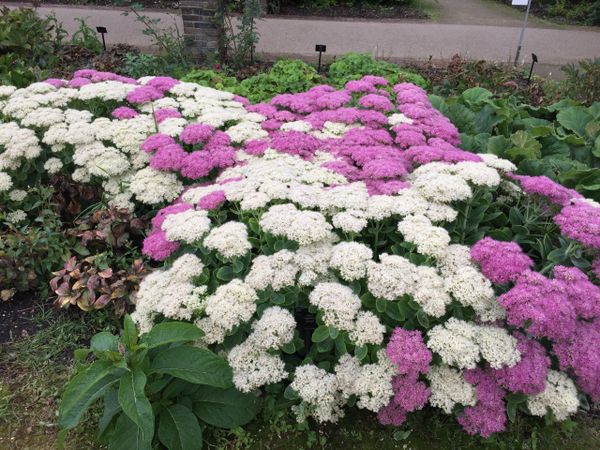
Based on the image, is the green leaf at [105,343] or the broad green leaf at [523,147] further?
the broad green leaf at [523,147]

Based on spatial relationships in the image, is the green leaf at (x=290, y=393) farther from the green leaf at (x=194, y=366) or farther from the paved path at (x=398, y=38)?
the paved path at (x=398, y=38)

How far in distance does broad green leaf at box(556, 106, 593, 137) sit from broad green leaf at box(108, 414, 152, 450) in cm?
446

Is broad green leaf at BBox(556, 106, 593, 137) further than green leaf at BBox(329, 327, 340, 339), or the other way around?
broad green leaf at BBox(556, 106, 593, 137)

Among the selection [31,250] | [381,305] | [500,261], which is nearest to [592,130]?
[500,261]

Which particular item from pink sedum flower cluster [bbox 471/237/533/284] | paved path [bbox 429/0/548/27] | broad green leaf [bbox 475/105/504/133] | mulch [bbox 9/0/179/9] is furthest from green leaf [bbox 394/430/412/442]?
mulch [bbox 9/0/179/9]

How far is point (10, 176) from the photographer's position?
3.83m

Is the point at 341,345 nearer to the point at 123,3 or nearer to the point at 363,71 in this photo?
the point at 363,71

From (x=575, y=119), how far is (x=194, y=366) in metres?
4.28

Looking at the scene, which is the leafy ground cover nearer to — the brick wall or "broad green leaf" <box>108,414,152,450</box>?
"broad green leaf" <box>108,414,152,450</box>

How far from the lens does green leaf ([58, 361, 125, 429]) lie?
2.10 metres

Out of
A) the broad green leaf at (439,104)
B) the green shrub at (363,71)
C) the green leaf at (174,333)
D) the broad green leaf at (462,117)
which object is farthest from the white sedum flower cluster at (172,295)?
the green shrub at (363,71)

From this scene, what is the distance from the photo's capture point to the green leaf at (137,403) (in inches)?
79.2

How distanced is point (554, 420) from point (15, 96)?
4952 mm

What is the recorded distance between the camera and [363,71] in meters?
6.22
